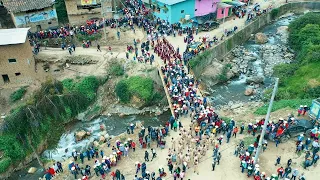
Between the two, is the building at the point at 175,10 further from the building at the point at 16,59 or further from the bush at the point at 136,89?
the building at the point at 16,59

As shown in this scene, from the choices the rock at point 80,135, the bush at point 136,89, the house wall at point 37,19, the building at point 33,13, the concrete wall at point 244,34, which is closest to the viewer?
the rock at point 80,135

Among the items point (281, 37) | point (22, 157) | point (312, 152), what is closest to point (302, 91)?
point (312, 152)

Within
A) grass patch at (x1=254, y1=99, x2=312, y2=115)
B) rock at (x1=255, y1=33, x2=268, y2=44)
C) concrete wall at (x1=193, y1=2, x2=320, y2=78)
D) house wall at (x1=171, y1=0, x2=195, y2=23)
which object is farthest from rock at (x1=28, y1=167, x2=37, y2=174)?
rock at (x1=255, y1=33, x2=268, y2=44)

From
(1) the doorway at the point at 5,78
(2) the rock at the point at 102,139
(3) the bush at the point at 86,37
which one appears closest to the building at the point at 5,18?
(3) the bush at the point at 86,37

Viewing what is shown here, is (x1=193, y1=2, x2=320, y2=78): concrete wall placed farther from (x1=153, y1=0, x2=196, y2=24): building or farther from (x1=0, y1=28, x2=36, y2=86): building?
(x1=0, y1=28, x2=36, y2=86): building

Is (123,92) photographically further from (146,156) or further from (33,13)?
(33,13)

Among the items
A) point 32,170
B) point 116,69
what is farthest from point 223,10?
point 32,170
